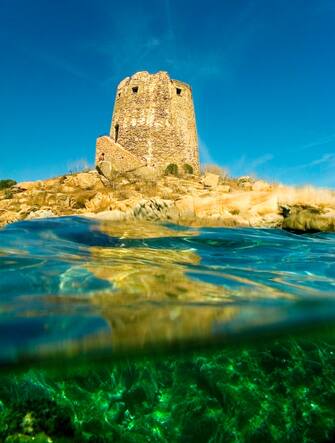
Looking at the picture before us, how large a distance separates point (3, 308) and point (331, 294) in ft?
16.4

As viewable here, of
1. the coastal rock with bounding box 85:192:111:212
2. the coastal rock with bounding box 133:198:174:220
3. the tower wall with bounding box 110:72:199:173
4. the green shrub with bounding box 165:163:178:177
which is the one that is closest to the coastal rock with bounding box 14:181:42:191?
the coastal rock with bounding box 85:192:111:212

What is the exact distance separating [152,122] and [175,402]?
31.7 m

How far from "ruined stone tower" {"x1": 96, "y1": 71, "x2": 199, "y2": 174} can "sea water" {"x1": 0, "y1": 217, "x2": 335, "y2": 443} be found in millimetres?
27307

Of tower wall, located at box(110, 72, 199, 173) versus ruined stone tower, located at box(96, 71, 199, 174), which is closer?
ruined stone tower, located at box(96, 71, 199, 174)

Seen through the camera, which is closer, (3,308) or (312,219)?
(3,308)

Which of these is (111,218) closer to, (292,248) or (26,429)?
(292,248)

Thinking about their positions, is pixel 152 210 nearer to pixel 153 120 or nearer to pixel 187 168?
pixel 187 168

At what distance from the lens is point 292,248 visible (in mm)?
8711

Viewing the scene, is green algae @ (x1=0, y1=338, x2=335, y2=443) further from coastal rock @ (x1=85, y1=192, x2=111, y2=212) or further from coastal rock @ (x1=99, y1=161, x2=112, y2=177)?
coastal rock @ (x1=99, y1=161, x2=112, y2=177)

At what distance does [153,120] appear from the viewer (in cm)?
3488

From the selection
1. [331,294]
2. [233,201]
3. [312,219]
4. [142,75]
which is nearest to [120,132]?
[142,75]

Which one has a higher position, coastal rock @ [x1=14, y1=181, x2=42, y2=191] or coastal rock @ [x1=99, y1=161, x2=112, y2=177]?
coastal rock @ [x1=99, y1=161, x2=112, y2=177]

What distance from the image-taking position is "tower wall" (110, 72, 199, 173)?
34.8 m

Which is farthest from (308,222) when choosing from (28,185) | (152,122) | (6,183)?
(152,122)
